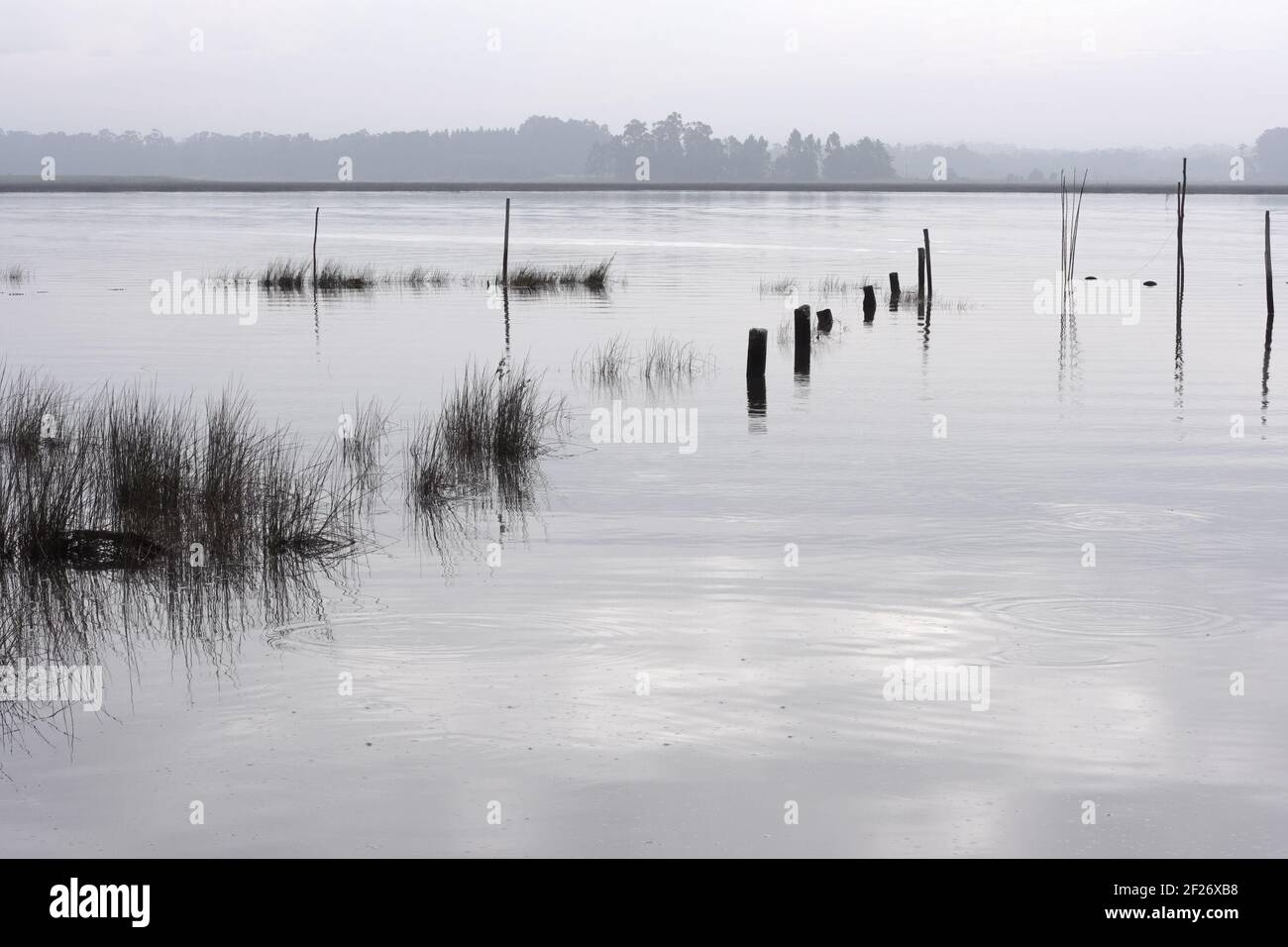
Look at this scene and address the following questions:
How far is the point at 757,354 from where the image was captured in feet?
88.6

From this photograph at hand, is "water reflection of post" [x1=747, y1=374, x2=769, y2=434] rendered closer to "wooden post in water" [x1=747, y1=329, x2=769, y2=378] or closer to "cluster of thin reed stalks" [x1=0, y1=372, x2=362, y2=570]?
"wooden post in water" [x1=747, y1=329, x2=769, y2=378]

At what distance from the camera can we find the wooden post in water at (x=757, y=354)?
26.9m

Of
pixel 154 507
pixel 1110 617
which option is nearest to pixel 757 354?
pixel 154 507

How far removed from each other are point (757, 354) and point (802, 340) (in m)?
3.19

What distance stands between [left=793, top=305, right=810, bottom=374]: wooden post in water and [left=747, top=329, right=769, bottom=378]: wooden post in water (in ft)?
8.69

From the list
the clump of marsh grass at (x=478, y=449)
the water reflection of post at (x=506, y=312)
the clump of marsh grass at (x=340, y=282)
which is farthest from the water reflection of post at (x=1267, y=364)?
the clump of marsh grass at (x=340, y=282)

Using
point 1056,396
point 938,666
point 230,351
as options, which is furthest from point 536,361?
point 938,666

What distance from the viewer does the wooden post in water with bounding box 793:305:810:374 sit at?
97.4 feet

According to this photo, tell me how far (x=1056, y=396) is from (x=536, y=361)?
10.0 meters

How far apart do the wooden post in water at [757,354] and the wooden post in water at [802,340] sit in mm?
2648

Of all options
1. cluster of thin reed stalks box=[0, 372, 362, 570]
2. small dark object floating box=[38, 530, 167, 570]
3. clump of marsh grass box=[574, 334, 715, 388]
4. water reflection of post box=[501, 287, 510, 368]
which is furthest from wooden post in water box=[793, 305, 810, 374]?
small dark object floating box=[38, 530, 167, 570]

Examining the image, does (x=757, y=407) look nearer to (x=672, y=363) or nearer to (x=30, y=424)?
(x=672, y=363)

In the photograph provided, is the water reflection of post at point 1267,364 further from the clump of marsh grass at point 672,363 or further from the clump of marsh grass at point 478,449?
the clump of marsh grass at point 478,449
